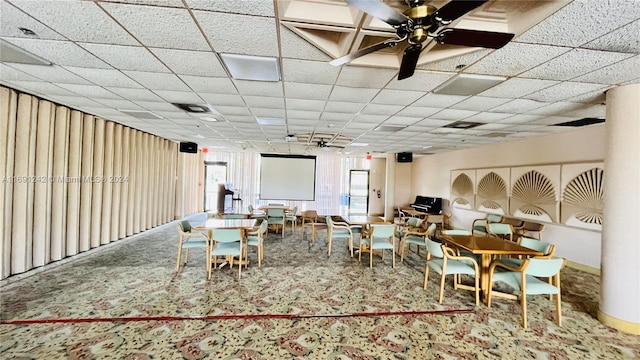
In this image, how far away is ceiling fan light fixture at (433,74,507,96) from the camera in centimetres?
293

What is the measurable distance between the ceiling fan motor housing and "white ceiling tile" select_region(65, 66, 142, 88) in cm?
340

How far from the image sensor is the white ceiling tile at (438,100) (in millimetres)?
3572

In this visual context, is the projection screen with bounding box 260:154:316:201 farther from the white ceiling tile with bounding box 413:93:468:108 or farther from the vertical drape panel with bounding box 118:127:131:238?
the white ceiling tile with bounding box 413:93:468:108

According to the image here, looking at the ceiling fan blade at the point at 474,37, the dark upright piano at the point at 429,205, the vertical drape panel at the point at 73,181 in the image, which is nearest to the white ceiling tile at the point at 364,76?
the ceiling fan blade at the point at 474,37

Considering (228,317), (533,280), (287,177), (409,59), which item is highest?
(409,59)

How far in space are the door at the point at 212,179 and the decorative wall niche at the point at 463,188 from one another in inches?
368

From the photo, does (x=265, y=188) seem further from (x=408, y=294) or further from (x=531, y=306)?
(x=531, y=306)

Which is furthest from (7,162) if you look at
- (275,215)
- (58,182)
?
(275,215)

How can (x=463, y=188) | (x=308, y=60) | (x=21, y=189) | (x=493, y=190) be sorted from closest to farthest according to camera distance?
(x=308, y=60)
(x=21, y=189)
(x=493, y=190)
(x=463, y=188)

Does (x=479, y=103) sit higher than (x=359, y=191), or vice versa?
(x=479, y=103)

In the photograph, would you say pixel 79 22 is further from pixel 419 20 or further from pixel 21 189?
pixel 21 189

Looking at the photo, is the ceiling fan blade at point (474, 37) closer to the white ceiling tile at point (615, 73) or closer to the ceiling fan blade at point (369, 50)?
the ceiling fan blade at point (369, 50)

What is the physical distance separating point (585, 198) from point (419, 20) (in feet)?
18.7

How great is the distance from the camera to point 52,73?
317cm
